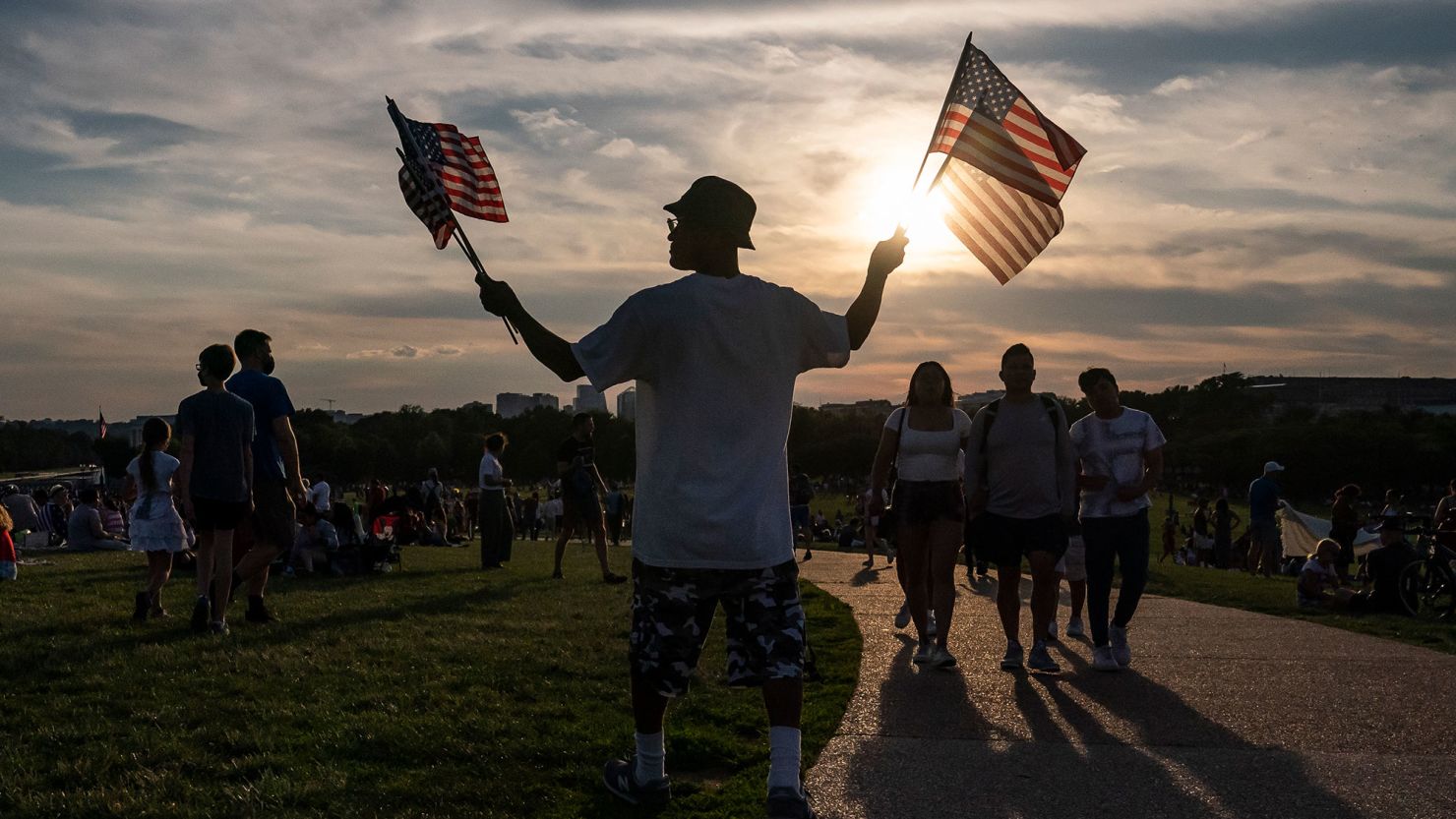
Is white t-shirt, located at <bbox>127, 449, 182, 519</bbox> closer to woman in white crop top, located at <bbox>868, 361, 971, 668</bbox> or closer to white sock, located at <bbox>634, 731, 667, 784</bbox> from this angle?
woman in white crop top, located at <bbox>868, 361, 971, 668</bbox>

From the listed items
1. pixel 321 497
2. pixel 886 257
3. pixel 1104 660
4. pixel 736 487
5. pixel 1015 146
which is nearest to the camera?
pixel 736 487

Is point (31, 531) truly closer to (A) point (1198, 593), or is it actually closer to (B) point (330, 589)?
(B) point (330, 589)

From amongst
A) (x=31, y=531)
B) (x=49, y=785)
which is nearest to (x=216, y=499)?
(x=49, y=785)

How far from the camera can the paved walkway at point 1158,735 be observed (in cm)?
473

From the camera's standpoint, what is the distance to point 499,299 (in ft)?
13.8

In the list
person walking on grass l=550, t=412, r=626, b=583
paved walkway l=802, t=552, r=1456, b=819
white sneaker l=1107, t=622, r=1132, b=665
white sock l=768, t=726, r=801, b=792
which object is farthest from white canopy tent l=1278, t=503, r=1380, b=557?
white sock l=768, t=726, r=801, b=792

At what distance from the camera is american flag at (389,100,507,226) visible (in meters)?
7.26

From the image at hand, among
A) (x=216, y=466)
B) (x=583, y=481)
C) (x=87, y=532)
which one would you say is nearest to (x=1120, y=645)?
(x=216, y=466)

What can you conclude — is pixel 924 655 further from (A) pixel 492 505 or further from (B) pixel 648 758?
(A) pixel 492 505

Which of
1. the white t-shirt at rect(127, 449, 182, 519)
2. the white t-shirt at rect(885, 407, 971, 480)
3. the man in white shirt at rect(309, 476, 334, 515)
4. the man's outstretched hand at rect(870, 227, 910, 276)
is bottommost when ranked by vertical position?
the man in white shirt at rect(309, 476, 334, 515)

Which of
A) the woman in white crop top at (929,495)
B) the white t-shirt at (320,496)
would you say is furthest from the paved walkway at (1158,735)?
the white t-shirt at (320,496)

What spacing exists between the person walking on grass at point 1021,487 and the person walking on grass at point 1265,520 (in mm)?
13727

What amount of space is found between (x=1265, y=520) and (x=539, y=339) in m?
20.4

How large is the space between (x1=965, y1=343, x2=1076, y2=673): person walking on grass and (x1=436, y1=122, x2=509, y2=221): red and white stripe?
3152 mm
